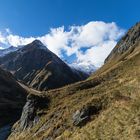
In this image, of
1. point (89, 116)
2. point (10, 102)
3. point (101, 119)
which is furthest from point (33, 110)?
point (10, 102)

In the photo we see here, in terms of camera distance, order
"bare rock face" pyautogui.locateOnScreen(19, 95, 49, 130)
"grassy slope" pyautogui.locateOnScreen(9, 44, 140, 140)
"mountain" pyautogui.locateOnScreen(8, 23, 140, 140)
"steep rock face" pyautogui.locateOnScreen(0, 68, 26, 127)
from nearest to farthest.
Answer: "grassy slope" pyautogui.locateOnScreen(9, 44, 140, 140), "mountain" pyautogui.locateOnScreen(8, 23, 140, 140), "bare rock face" pyautogui.locateOnScreen(19, 95, 49, 130), "steep rock face" pyautogui.locateOnScreen(0, 68, 26, 127)

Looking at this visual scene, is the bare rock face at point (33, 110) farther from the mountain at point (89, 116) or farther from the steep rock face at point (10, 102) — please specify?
the steep rock face at point (10, 102)

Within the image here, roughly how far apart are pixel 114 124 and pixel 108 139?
3417mm

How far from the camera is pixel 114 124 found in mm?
37938

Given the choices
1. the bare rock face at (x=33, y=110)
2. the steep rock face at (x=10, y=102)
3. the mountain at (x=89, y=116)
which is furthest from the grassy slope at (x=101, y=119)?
the steep rock face at (x=10, y=102)

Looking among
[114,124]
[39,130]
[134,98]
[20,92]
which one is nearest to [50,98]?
[39,130]

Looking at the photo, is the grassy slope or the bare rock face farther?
the bare rock face

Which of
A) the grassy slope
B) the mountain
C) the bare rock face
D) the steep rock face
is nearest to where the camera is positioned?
the grassy slope

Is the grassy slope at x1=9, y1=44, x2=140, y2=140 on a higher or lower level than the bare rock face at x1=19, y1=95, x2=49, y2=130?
lower

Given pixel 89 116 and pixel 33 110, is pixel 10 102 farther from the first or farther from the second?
pixel 89 116

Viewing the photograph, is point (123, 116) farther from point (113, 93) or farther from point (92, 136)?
point (113, 93)

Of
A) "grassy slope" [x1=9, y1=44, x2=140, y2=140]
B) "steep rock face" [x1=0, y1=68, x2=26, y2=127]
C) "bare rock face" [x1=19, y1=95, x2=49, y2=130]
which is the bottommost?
"grassy slope" [x1=9, y1=44, x2=140, y2=140]

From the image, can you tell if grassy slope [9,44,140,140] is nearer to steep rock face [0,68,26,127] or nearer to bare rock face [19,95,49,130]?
bare rock face [19,95,49,130]

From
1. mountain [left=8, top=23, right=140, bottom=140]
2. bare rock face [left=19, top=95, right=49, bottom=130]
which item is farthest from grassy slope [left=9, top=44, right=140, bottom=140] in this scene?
bare rock face [left=19, top=95, right=49, bottom=130]
